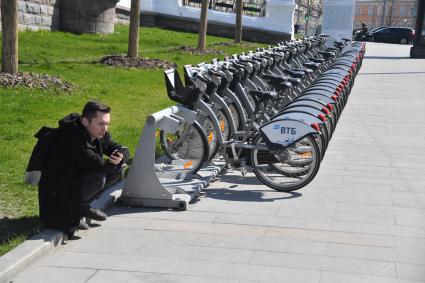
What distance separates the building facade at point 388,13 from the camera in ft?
316

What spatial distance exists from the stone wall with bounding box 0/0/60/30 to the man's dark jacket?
49.0 ft

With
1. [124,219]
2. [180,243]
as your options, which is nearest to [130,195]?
[124,219]

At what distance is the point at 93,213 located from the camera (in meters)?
5.34

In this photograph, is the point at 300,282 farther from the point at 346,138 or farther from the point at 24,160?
the point at 346,138

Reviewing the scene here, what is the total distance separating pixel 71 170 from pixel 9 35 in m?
6.26

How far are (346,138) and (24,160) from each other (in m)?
4.89

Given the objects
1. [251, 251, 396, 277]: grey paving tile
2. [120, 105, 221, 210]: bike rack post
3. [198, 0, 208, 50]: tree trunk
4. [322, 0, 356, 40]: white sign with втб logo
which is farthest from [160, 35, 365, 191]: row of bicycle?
[322, 0, 356, 40]: white sign with втб logo

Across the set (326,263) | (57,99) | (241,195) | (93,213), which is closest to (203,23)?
(57,99)

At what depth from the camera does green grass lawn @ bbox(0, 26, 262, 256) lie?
5.62 metres

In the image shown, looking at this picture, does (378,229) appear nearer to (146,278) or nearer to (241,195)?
(241,195)

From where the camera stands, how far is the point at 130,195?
599 cm

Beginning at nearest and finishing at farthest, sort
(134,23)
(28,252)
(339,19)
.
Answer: (28,252)
(134,23)
(339,19)

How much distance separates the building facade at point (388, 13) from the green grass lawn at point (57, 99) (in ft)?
265

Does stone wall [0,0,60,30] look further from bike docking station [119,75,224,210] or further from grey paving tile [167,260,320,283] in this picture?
grey paving tile [167,260,320,283]
